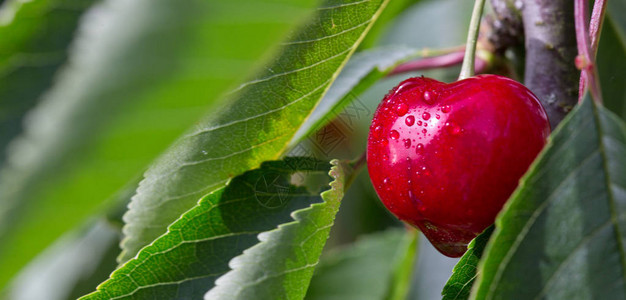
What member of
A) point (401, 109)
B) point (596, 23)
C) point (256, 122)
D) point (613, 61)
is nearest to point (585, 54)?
point (596, 23)

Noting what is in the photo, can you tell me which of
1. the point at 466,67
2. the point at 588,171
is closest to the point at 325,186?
the point at 466,67

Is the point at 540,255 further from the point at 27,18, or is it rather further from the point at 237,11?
the point at 27,18

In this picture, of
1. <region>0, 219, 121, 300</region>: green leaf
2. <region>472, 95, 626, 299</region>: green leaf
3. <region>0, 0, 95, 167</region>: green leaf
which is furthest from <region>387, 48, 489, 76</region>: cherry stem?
<region>0, 219, 121, 300</region>: green leaf

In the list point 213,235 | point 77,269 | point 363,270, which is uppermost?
point 213,235

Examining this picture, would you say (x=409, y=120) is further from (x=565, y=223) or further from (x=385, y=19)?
(x=385, y=19)

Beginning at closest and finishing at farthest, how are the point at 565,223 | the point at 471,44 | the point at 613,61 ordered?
1. the point at 565,223
2. the point at 471,44
3. the point at 613,61
